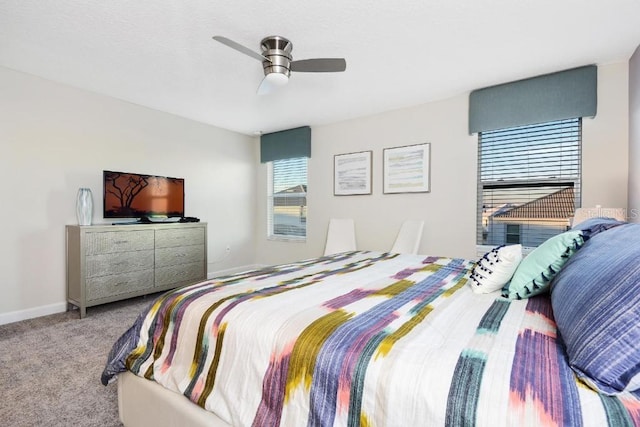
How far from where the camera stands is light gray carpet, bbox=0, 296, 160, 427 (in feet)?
5.26

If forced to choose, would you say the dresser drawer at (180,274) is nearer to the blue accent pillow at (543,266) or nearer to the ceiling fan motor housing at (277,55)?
the ceiling fan motor housing at (277,55)

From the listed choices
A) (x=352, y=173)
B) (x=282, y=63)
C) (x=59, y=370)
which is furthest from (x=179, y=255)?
(x=282, y=63)

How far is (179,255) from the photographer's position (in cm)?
386

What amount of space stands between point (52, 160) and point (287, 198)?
2.99m

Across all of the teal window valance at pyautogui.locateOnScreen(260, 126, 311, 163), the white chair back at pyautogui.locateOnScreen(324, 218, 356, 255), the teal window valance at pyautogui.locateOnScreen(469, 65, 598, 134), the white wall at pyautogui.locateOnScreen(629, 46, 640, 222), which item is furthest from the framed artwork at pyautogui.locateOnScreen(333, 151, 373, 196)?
the white wall at pyautogui.locateOnScreen(629, 46, 640, 222)

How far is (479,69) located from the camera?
286 cm

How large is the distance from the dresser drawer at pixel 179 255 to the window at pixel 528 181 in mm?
3529

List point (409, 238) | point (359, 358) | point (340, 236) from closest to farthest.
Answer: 1. point (359, 358)
2. point (409, 238)
3. point (340, 236)

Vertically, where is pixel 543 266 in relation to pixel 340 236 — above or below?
above

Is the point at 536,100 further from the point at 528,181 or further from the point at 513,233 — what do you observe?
the point at 513,233

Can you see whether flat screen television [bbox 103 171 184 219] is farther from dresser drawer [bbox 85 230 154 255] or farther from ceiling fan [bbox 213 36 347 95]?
ceiling fan [bbox 213 36 347 95]

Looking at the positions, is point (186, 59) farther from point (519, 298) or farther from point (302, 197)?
point (519, 298)

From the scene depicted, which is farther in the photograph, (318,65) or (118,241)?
(118,241)

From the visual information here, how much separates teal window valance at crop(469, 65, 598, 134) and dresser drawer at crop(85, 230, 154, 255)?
3.91m
